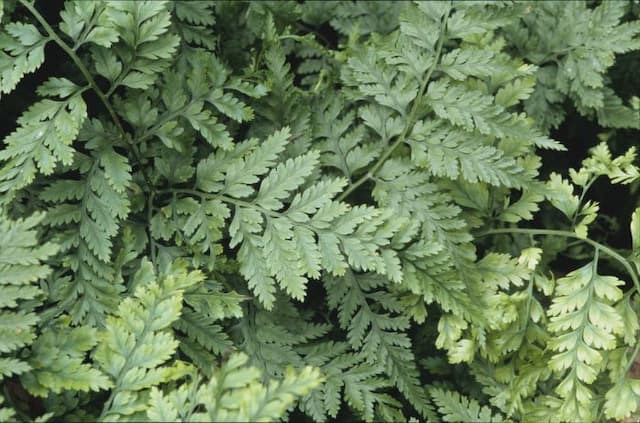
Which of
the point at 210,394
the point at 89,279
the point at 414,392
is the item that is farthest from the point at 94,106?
the point at 414,392

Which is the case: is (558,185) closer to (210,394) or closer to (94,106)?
(210,394)

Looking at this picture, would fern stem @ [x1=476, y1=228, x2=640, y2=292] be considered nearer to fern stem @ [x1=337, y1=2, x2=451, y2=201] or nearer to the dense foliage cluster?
the dense foliage cluster

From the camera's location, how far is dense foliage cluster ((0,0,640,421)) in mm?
1824

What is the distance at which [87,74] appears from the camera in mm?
1936

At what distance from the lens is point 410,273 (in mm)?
2064

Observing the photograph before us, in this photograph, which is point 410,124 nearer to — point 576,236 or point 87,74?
point 576,236

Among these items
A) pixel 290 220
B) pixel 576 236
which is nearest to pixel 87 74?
pixel 290 220

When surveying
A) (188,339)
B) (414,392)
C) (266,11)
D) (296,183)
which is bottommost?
(414,392)

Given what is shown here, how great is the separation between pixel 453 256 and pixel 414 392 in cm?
45

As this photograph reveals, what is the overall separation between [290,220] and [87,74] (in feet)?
2.35

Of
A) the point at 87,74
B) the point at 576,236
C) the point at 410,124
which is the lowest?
the point at 576,236

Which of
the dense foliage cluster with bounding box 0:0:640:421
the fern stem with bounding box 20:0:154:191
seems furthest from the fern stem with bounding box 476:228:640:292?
the fern stem with bounding box 20:0:154:191

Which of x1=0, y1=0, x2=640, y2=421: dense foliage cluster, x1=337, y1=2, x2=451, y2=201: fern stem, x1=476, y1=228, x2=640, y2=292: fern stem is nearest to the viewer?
x1=0, y1=0, x2=640, y2=421: dense foliage cluster

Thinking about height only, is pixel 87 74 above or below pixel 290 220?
above
